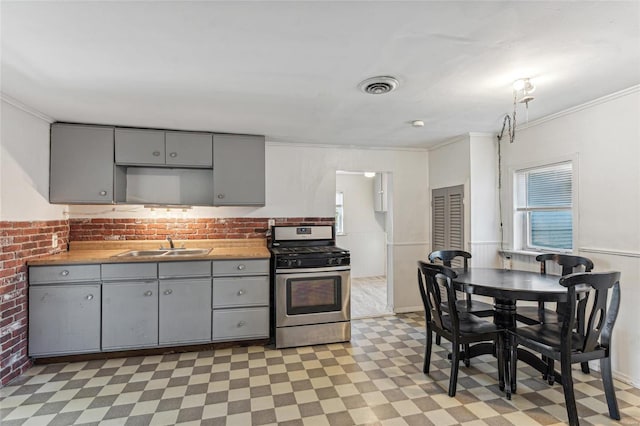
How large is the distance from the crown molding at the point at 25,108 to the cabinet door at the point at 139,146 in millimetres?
570

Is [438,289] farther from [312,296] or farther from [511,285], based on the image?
[312,296]

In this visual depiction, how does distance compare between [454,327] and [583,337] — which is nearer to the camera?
[583,337]

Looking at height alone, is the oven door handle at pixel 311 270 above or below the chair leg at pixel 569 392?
above

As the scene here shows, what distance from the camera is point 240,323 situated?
3.31 meters

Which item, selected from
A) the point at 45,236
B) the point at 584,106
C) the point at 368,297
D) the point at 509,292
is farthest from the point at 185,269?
the point at 584,106

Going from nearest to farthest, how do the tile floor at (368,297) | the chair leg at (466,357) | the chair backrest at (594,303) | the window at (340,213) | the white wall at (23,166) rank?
the chair backrest at (594,303) < the white wall at (23,166) < the chair leg at (466,357) < the tile floor at (368,297) < the window at (340,213)

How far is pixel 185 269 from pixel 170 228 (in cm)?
80

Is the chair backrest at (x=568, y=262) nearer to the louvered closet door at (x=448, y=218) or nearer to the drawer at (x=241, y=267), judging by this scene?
the louvered closet door at (x=448, y=218)

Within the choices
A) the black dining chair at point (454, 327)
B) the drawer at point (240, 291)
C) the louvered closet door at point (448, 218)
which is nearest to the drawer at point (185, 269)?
the drawer at point (240, 291)

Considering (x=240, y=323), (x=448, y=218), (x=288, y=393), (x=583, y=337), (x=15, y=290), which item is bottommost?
(x=288, y=393)

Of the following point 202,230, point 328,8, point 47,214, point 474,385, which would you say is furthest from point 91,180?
point 474,385

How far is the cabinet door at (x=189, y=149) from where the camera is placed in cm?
348

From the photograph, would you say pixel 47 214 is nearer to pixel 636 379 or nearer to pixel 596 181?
pixel 596 181

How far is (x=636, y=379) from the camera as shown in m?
2.47
